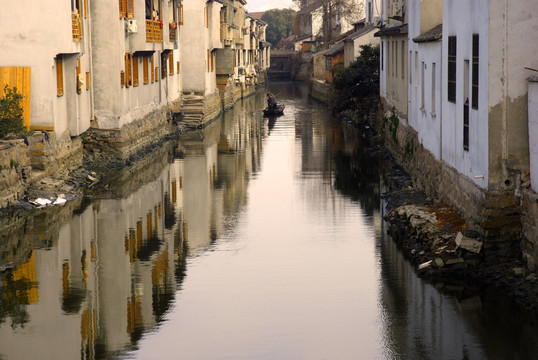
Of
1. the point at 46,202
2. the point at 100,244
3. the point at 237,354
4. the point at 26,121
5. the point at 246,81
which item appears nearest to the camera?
the point at 237,354

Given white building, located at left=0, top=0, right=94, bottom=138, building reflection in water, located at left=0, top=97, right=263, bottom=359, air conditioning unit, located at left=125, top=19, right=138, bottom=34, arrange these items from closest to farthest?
building reflection in water, located at left=0, top=97, right=263, bottom=359 → white building, located at left=0, top=0, right=94, bottom=138 → air conditioning unit, located at left=125, top=19, right=138, bottom=34

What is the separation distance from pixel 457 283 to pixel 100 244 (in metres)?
7.84

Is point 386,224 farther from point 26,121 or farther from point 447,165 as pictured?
point 26,121

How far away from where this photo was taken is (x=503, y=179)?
50.0ft

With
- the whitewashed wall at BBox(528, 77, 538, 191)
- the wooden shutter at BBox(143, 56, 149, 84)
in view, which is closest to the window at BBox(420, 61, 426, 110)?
the whitewashed wall at BBox(528, 77, 538, 191)

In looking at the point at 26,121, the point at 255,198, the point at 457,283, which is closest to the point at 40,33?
→ the point at 26,121

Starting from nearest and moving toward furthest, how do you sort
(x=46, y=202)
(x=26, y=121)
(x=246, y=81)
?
(x=46, y=202)
(x=26, y=121)
(x=246, y=81)

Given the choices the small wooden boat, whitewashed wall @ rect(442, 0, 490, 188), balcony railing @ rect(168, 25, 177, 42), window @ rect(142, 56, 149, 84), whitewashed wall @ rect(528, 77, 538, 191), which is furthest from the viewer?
the small wooden boat

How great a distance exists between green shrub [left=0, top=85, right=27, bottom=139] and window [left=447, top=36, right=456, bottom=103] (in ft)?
37.1

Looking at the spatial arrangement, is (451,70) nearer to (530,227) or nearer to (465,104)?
(465,104)

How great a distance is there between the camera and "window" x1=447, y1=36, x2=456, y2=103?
18844 millimetres

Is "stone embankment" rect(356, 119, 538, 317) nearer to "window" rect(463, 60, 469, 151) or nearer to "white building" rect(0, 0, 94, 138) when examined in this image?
"window" rect(463, 60, 469, 151)

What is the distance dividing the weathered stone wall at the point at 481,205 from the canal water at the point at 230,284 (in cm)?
92

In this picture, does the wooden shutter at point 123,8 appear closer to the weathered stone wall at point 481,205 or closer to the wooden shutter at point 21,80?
the wooden shutter at point 21,80
